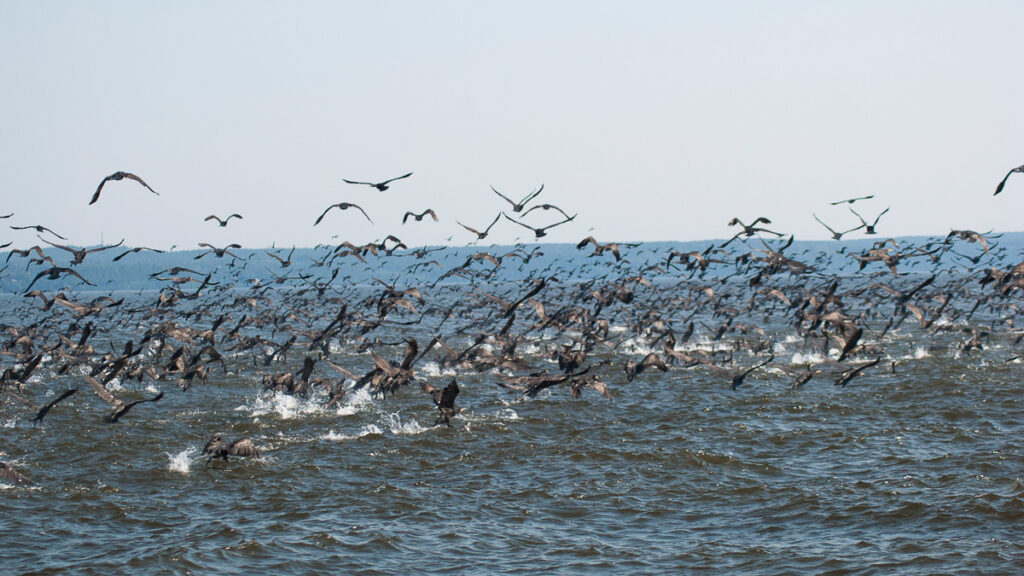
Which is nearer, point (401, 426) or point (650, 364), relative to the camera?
point (650, 364)

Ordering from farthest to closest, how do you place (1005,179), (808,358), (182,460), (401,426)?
(808,358), (401,426), (182,460), (1005,179)

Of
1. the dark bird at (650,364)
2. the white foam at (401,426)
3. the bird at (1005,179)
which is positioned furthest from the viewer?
the white foam at (401,426)

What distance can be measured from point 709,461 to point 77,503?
12.3 m

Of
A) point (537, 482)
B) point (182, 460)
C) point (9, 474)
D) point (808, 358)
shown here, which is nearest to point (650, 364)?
point (537, 482)

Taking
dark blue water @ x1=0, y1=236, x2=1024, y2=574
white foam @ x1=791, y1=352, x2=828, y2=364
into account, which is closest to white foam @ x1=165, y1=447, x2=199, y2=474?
dark blue water @ x1=0, y1=236, x2=1024, y2=574

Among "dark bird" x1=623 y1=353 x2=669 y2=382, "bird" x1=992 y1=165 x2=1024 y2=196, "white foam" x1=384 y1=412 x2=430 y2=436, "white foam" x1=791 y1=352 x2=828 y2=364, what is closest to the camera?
"bird" x1=992 y1=165 x2=1024 y2=196

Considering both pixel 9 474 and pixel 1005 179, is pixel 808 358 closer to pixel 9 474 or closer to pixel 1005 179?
pixel 1005 179

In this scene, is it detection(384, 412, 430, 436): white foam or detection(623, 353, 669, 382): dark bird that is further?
detection(384, 412, 430, 436): white foam

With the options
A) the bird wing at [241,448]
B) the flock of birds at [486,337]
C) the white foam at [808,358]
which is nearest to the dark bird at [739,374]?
the flock of birds at [486,337]

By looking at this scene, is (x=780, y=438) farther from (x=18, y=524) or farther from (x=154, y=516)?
(x=18, y=524)

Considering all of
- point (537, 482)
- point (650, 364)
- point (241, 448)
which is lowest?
point (537, 482)

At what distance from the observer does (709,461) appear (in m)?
18.8

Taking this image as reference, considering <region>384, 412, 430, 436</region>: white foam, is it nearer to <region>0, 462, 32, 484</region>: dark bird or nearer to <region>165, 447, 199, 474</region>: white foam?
<region>165, 447, 199, 474</region>: white foam

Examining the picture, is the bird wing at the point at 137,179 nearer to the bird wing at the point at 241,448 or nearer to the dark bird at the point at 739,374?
the bird wing at the point at 241,448
